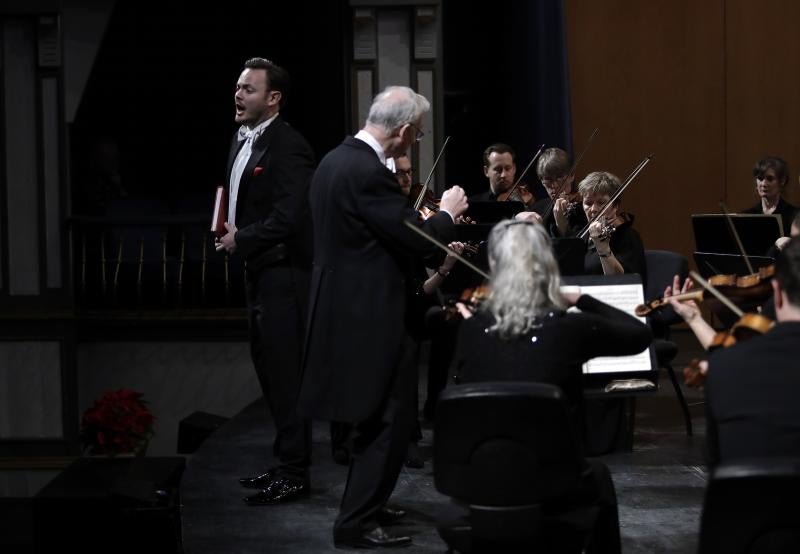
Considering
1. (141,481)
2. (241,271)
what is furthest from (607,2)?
(141,481)

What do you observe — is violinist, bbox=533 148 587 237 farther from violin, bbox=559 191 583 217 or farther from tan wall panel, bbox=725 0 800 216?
tan wall panel, bbox=725 0 800 216

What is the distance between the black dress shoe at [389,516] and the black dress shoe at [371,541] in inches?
9.1

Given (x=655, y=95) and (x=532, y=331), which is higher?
(x=655, y=95)

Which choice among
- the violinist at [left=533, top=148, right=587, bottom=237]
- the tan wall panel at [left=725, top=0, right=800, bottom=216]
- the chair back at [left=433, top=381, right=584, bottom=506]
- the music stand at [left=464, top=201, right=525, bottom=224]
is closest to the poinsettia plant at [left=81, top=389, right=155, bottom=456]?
the music stand at [left=464, top=201, right=525, bottom=224]

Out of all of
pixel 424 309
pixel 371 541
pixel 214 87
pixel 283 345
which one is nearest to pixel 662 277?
pixel 424 309

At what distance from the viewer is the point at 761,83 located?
25.2ft

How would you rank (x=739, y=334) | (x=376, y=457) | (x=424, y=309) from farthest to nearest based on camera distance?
(x=424, y=309) < (x=376, y=457) < (x=739, y=334)

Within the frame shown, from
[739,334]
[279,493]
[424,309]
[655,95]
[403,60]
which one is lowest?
[279,493]

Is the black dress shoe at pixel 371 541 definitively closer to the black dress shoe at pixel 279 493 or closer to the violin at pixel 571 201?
the black dress shoe at pixel 279 493

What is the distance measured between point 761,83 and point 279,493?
5.15m

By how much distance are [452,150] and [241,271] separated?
1766 millimetres

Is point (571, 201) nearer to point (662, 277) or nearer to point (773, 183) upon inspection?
point (662, 277)

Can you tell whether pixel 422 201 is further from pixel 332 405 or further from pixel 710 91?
pixel 710 91

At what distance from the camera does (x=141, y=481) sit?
4.57 meters
